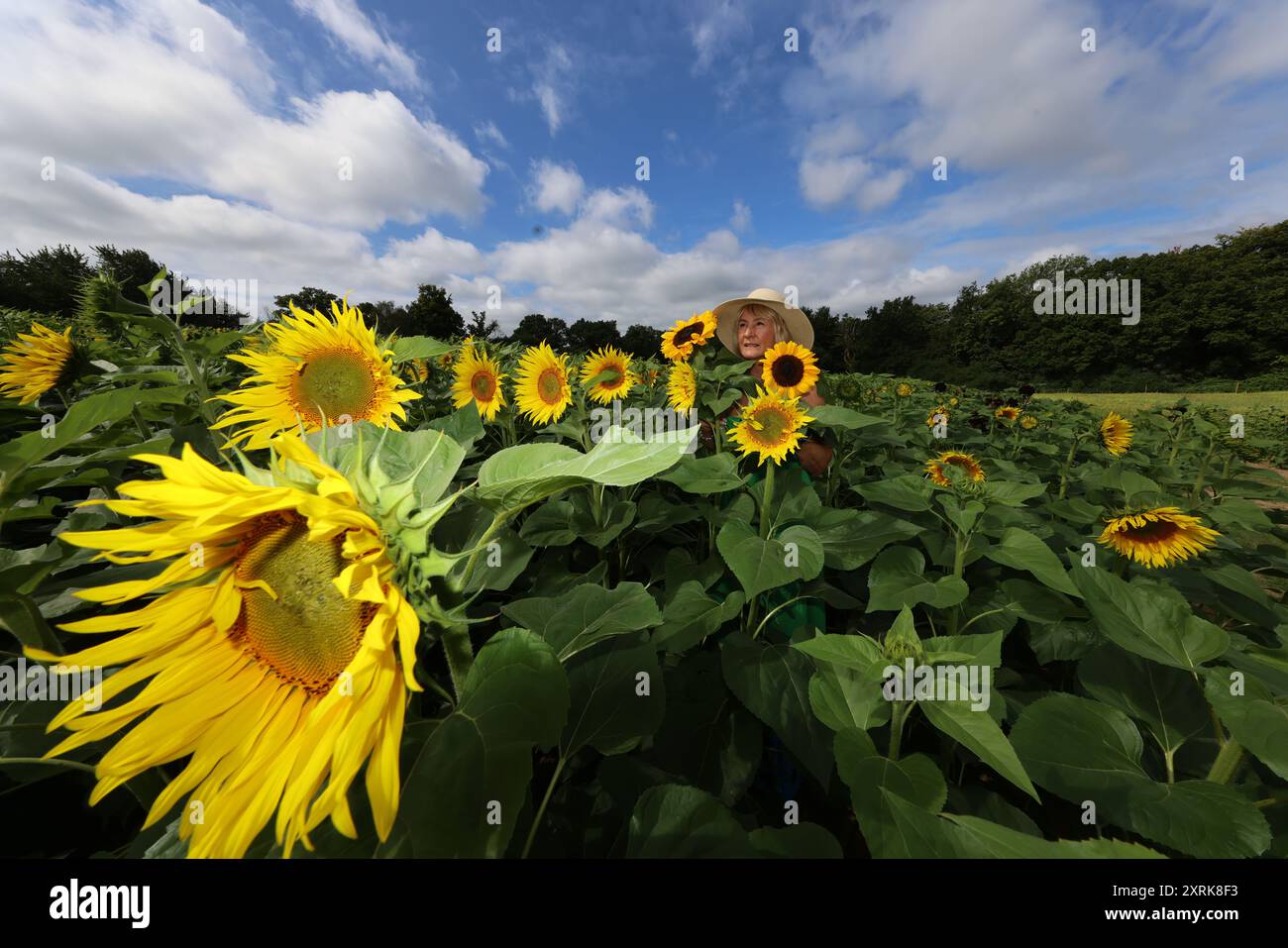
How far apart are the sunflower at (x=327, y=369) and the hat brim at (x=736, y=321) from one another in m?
2.57

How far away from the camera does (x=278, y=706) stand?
2.11 ft

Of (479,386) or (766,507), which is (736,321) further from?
(766,507)

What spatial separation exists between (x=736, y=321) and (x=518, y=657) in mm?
3365

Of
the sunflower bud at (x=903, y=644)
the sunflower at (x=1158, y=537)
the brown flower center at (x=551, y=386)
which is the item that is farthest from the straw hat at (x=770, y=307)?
the sunflower bud at (x=903, y=644)

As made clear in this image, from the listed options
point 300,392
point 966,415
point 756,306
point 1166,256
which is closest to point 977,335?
point 1166,256

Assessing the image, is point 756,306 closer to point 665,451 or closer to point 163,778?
point 665,451

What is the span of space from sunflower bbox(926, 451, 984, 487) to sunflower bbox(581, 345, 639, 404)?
1938 millimetres

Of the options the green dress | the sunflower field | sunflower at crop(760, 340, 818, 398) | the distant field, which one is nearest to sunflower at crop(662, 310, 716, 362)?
sunflower at crop(760, 340, 818, 398)

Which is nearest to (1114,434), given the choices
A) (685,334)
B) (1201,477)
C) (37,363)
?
(1201,477)

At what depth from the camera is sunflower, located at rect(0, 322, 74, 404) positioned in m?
1.69

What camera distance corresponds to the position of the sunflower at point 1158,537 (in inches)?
73.2

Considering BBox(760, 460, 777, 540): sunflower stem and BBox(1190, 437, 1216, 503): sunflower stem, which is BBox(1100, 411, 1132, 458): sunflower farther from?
BBox(760, 460, 777, 540): sunflower stem

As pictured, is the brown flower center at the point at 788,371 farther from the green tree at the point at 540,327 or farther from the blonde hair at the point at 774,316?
the green tree at the point at 540,327
